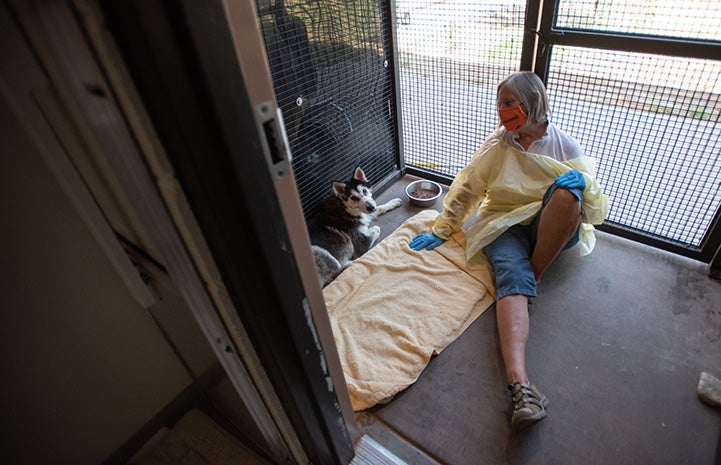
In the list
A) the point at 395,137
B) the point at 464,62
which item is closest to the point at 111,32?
the point at 464,62

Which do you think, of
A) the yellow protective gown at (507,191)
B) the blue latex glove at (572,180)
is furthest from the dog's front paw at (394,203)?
the blue latex glove at (572,180)

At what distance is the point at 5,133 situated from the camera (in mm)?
574

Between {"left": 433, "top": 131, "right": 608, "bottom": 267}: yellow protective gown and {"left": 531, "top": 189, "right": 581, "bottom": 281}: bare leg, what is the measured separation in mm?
96

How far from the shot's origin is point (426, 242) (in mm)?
1912

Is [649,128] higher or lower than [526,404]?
higher

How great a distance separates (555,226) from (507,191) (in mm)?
263

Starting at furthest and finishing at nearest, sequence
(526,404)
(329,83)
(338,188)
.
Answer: (338,188)
(329,83)
(526,404)

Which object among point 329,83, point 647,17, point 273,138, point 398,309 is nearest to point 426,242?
point 398,309

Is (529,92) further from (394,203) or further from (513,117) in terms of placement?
(394,203)

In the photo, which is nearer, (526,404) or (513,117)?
(526,404)

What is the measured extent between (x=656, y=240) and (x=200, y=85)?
214 cm

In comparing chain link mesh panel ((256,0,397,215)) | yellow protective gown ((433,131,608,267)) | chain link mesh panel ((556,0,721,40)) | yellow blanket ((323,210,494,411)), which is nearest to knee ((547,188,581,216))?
yellow protective gown ((433,131,608,267))

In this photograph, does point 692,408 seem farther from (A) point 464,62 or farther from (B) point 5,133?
(B) point 5,133

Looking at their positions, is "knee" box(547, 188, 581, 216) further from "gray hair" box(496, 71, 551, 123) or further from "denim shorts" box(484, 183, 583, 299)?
"gray hair" box(496, 71, 551, 123)
